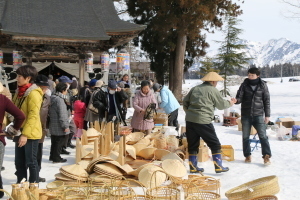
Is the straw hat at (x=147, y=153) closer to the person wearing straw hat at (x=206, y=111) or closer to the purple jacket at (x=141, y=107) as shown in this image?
the person wearing straw hat at (x=206, y=111)

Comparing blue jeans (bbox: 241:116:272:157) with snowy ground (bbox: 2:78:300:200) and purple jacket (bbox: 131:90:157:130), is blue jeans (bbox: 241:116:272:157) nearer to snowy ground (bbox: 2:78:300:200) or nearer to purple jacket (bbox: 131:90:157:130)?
snowy ground (bbox: 2:78:300:200)

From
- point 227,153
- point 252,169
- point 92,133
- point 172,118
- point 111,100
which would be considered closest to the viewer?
point 252,169

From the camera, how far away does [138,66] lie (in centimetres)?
3647

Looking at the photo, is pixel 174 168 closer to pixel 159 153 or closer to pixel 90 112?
pixel 159 153

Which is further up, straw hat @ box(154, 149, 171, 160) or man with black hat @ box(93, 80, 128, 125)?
man with black hat @ box(93, 80, 128, 125)

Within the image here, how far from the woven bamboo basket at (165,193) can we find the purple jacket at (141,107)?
2.84 meters

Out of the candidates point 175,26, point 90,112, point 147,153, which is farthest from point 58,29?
point 147,153

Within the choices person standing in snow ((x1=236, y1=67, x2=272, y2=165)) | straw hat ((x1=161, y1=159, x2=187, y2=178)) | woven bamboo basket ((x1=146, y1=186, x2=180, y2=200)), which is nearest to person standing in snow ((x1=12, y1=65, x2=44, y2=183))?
woven bamboo basket ((x1=146, y1=186, x2=180, y2=200))

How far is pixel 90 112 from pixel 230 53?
78.6ft

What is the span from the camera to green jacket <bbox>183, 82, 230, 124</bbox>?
16.5ft

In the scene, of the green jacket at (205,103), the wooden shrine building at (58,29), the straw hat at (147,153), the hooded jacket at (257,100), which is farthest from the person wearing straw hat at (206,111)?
the wooden shrine building at (58,29)

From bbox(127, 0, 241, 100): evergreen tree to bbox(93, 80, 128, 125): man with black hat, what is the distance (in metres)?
10.0

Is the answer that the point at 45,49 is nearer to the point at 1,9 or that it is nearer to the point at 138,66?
the point at 1,9

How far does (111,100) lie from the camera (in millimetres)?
6918
